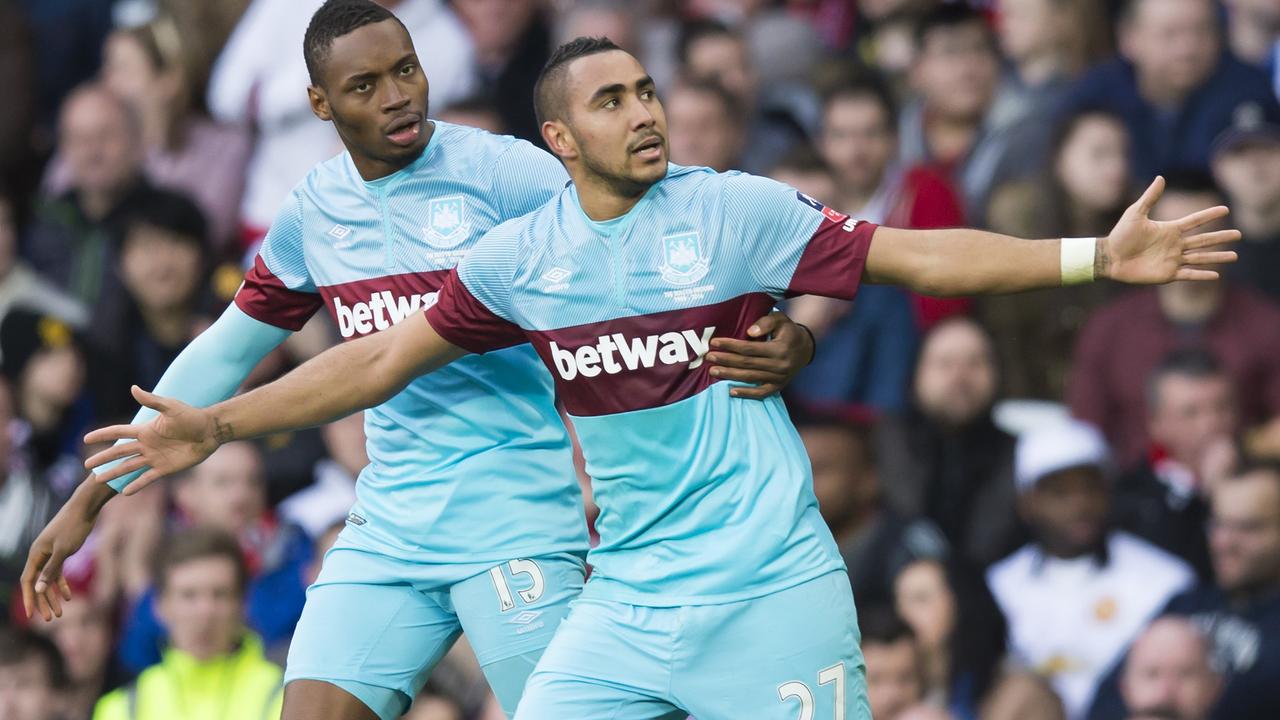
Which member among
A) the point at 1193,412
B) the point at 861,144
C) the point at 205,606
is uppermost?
the point at 861,144

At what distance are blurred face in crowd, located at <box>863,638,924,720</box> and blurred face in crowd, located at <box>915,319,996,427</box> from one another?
112 cm

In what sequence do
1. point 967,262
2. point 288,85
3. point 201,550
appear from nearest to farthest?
1. point 967,262
2. point 201,550
3. point 288,85

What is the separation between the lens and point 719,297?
4996 mm

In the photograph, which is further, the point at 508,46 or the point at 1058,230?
the point at 508,46

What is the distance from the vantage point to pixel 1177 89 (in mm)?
8969

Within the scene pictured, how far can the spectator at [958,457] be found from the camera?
8.42 meters

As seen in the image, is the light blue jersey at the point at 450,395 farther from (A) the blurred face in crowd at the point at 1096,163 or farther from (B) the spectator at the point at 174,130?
(B) the spectator at the point at 174,130

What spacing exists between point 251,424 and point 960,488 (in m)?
3.94

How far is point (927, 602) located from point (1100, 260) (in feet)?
11.5

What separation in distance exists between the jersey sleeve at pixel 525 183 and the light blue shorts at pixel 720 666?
1190 mm

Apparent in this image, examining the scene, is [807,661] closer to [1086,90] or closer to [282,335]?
[282,335]

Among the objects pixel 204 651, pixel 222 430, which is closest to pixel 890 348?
pixel 204 651

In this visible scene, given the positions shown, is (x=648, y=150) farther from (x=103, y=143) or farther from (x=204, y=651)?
(x=103, y=143)

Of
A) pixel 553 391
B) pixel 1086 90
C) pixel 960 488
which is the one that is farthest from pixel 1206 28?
pixel 553 391
